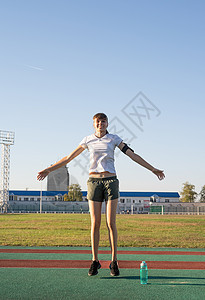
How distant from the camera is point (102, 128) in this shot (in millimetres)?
5043

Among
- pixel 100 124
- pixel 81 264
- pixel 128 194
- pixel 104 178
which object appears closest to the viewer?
pixel 104 178

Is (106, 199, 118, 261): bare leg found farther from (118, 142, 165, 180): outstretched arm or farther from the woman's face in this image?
the woman's face

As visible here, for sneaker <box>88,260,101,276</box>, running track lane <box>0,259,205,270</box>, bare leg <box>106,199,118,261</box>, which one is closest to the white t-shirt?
bare leg <box>106,199,118,261</box>

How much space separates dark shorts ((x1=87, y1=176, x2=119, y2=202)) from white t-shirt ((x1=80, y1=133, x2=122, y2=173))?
125 millimetres

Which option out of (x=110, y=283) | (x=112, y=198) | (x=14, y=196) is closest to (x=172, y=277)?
(x=110, y=283)

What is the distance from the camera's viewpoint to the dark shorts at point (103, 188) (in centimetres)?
483

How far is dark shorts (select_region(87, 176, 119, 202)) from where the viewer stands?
4.83 m

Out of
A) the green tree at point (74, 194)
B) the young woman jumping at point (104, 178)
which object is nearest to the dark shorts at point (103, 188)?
the young woman jumping at point (104, 178)

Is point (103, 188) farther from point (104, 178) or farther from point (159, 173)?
point (159, 173)

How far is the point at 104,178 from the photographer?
490 cm

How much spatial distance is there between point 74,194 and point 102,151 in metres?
102

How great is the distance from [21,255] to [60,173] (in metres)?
136

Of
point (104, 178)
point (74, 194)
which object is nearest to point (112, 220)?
point (104, 178)

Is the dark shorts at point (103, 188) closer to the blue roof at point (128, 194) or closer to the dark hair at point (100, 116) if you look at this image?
the dark hair at point (100, 116)
